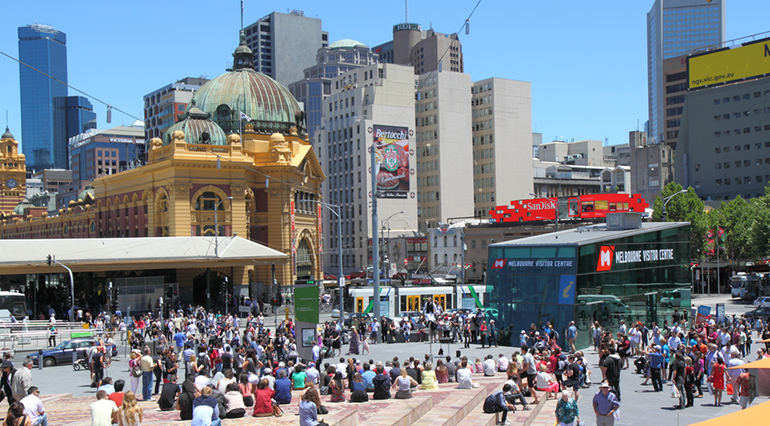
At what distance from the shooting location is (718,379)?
838 inches

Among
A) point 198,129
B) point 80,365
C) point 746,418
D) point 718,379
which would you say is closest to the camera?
point 746,418

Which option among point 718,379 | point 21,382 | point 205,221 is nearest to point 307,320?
point 21,382

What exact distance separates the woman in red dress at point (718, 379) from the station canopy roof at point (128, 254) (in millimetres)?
38054

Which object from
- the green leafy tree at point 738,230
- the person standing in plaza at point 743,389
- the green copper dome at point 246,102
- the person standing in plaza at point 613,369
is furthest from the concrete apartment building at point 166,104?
the person standing in plaza at point 743,389

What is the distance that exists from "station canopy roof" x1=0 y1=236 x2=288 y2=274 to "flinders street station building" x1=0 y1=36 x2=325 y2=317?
72mm

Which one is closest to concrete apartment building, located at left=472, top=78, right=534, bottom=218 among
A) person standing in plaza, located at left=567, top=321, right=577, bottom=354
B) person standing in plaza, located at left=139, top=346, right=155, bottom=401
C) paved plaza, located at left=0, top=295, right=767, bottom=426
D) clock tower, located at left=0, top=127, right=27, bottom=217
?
clock tower, located at left=0, top=127, right=27, bottom=217

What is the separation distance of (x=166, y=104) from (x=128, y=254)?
380ft

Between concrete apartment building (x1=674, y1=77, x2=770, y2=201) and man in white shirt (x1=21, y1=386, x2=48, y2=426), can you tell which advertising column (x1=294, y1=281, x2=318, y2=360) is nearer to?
man in white shirt (x1=21, y1=386, x2=48, y2=426)

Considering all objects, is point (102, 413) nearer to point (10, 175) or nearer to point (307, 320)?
point (307, 320)

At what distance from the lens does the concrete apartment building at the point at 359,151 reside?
115188 mm

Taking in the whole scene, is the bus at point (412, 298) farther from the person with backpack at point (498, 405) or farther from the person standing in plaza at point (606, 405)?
the person standing in plaza at point (606, 405)

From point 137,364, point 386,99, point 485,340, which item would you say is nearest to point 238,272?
point 485,340

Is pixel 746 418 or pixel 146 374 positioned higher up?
pixel 746 418

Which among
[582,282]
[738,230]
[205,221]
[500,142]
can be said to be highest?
[500,142]
